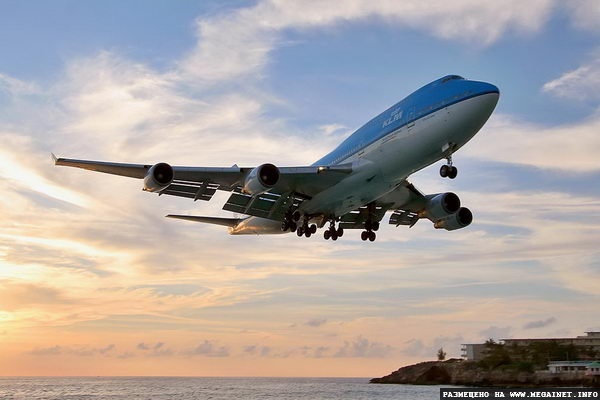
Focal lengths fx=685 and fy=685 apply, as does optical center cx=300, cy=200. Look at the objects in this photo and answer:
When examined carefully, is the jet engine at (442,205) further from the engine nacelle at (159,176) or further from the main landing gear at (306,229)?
the engine nacelle at (159,176)

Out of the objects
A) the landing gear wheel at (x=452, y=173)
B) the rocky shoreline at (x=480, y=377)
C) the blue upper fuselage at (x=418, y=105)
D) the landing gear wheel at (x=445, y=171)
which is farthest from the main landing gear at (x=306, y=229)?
the rocky shoreline at (x=480, y=377)

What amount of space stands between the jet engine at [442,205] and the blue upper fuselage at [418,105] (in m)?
8.33

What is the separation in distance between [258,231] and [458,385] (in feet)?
415

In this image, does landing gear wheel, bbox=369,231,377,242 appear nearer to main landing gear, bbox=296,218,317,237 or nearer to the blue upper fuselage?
main landing gear, bbox=296,218,317,237

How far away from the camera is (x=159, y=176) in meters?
32.8

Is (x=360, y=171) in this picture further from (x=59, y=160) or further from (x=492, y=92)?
(x=59, y=160)

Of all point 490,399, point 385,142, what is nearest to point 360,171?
point 385,142

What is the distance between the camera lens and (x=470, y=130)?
29.9 m

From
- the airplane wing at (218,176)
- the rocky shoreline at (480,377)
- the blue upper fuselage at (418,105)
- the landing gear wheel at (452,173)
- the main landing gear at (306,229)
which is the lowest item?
the rocky shoreline at (480,377)

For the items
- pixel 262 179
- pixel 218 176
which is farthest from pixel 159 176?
pixel 262 179

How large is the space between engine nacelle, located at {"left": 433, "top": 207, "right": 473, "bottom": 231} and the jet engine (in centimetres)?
30

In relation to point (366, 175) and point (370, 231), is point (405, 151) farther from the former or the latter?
point (370, 231)

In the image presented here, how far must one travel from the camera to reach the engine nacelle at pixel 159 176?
107 ft

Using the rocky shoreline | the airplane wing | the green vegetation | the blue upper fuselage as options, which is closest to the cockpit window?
the blue upper fuselage
